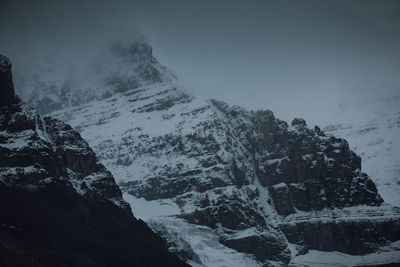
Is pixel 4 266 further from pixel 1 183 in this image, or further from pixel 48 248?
pixel 1 183

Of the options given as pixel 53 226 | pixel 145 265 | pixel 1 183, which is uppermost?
pixel 1 183

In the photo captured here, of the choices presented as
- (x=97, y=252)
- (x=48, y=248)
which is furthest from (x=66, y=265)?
(x=97, y=252)

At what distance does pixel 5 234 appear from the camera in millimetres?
158250

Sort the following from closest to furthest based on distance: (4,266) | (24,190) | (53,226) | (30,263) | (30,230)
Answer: (4,266) → (30,263) → (30,230) → (53,226) → (24,190)

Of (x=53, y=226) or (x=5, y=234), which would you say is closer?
(x=5, y=234)

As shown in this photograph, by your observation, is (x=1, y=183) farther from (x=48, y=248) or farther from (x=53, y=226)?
(x=48, y=248)

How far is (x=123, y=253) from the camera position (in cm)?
19462

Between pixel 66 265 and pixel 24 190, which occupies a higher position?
pixel 24 190

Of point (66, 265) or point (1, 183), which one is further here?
point (1, 183)

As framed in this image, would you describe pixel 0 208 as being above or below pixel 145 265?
above

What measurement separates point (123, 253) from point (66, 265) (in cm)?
3579

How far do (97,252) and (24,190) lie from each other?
29.1 metres

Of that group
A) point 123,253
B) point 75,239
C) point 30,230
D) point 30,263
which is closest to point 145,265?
point 123,253

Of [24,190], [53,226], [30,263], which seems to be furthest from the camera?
[24,190]
